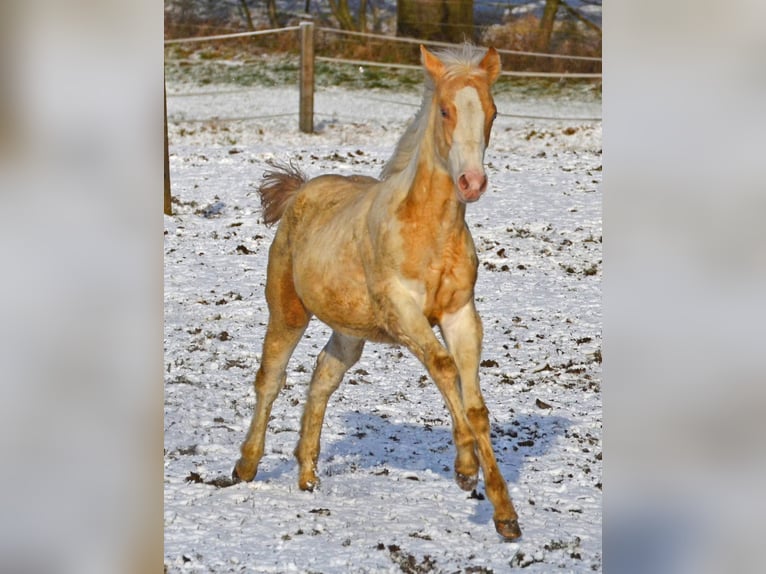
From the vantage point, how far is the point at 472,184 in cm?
392

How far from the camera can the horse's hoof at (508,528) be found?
A: 437 cm

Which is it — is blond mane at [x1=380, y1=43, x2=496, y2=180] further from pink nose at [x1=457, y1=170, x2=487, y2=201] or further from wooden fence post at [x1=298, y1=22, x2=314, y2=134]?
wooden fence post at [x1=298, y1=22, x2=314, y2=134]

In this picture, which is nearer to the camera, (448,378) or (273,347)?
(448,378)

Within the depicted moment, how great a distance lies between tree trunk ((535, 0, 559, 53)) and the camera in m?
17.8

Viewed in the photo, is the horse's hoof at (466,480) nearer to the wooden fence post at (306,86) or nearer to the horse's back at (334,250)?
the horse's back at (334,250)

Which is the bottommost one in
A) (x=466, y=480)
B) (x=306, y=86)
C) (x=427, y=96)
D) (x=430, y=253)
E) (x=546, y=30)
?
(x=466, y=480)

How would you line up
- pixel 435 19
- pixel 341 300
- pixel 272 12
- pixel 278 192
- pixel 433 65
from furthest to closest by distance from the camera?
1. pixel 272 12
2. pixel 435 19
3. pixel 278 192
4. pixel 341 300
5. pixel 433 65

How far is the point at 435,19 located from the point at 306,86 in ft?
13.5

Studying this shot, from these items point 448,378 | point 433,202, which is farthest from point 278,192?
point 448,378

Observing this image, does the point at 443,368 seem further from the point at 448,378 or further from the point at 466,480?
the point at 466,480
